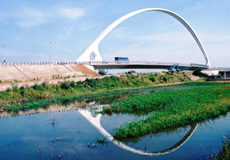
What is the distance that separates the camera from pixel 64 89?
28.0 meters

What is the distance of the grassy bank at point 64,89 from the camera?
20.6 meters

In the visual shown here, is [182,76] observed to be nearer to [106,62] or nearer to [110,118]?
[106,62]

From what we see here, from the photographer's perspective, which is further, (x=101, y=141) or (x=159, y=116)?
(x=159, y=116)

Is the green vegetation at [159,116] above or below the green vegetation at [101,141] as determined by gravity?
above

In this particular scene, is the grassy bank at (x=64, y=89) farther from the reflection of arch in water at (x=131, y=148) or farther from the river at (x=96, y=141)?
the reflection of arch in water at (x=131, y=148)

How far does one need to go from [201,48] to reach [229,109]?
207ft

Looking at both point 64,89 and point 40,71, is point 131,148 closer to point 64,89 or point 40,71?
point 64,89

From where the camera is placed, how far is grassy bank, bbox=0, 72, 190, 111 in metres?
20.6

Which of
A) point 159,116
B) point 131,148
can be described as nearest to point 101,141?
point 131,148

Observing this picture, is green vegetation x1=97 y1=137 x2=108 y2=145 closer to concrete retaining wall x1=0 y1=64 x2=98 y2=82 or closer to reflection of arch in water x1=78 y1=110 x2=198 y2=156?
reflection of arch in water x1=78 y1=110 x2=198 y2=156

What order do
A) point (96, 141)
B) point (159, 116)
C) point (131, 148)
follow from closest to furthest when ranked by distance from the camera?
point (131, 148) → point (96, 141) → point (159, 116)

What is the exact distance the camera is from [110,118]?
43.2 feet

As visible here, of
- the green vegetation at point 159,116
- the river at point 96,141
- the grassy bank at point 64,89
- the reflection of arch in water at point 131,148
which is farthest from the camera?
the grassy bank at point 64,89

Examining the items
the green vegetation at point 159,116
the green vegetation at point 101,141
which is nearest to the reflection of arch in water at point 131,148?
the green vegetation at point 101,141
